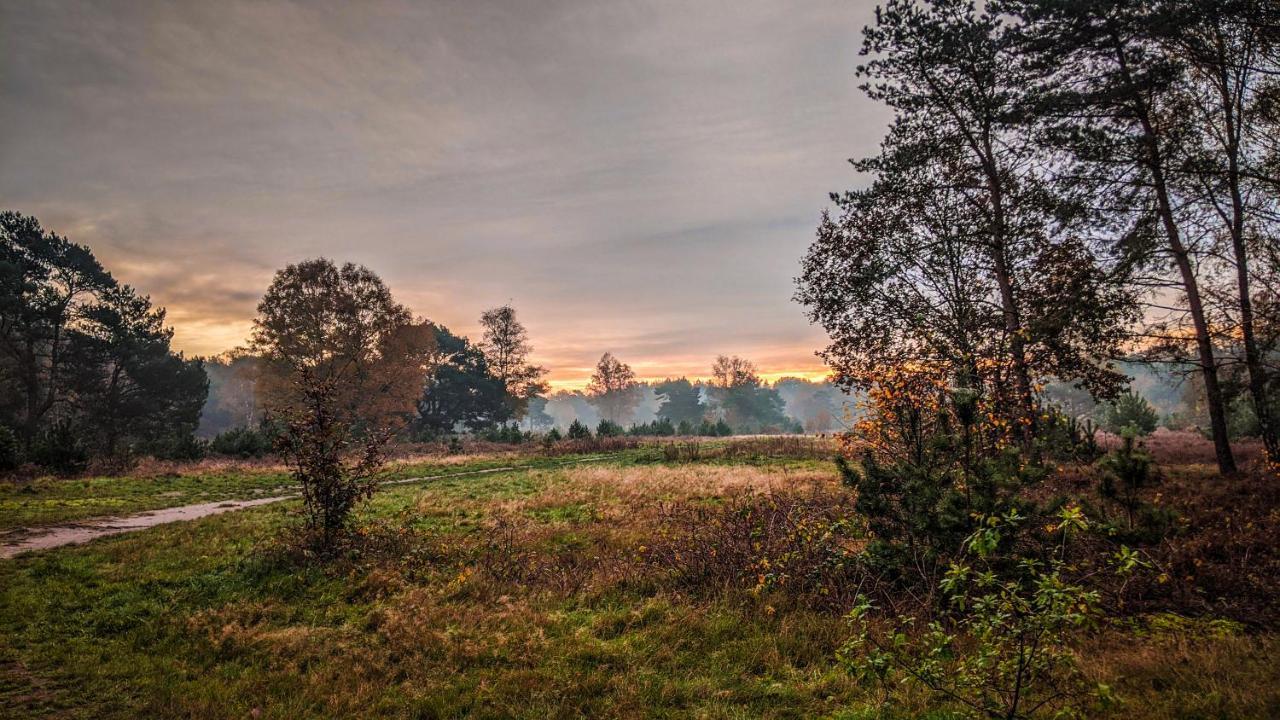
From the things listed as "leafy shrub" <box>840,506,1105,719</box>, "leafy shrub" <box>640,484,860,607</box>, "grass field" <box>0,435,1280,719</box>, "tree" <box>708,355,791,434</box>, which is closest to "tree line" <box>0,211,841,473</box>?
"grass field" <box>0,435,1280,719</box>

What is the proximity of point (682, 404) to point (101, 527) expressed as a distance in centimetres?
9034

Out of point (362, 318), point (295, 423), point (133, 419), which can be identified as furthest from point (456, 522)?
point (133, 419)

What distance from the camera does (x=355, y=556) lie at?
8.80 meters

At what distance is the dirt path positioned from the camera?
32.3 feet

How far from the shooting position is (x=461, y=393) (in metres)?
53.7

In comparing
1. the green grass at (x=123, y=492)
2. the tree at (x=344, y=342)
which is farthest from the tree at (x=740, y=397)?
the green grass at (x=123, y=492)

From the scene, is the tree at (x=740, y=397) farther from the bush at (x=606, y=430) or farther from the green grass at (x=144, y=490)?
the green grass at (x=144, y=490)

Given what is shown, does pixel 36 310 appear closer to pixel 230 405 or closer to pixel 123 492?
pixel 123 492

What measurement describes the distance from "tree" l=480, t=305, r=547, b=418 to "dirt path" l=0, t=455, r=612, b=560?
39.6 m

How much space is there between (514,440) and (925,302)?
33443mm

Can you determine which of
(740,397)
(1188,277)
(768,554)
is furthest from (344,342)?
(740,397)

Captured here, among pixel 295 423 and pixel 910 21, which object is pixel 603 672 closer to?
pixel 295 423

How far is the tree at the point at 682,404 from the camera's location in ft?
324

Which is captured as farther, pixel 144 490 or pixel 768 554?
pixel 144 490
